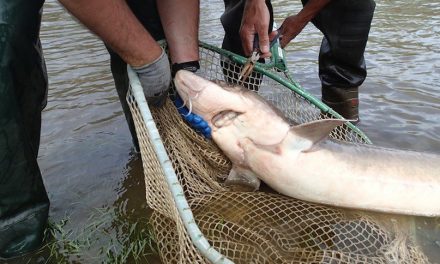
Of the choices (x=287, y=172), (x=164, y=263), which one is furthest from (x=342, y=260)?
(x=164, y=263)

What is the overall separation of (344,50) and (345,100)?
420mm

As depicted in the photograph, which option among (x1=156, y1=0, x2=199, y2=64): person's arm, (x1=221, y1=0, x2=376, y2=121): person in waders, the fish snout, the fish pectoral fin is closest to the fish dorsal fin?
the fish pectoral fin

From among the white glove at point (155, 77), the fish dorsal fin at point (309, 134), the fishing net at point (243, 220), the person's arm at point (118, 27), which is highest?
the person's arm at point (118, 27)

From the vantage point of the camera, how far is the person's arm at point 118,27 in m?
2.07

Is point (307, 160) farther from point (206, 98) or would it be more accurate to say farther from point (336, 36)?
point (336, 36)

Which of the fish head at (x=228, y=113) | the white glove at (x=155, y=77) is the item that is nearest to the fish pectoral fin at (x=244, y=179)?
the fish head at (x=228, y=113)

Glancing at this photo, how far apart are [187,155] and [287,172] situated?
0.54m

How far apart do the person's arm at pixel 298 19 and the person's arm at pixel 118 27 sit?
55.8 inches

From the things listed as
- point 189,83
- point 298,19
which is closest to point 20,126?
point 189,83

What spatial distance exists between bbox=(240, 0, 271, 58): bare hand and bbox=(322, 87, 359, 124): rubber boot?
1149 mm

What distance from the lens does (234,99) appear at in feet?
8.52

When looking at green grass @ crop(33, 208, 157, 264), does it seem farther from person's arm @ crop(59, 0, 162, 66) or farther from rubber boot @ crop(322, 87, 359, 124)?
rubber boot @ crop(322, 87, 359, 124)

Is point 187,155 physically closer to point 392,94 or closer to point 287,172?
point 287,172

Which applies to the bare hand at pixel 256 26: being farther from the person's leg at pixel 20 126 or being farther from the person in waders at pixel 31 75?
the person's leg at pixel 20 126
